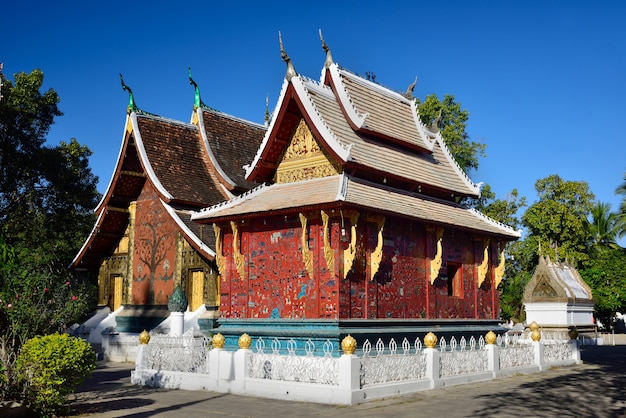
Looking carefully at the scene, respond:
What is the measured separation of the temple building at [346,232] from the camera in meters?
15.4

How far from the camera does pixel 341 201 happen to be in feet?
47.5

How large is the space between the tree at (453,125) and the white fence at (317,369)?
19.2 metres

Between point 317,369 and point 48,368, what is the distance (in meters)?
4.59

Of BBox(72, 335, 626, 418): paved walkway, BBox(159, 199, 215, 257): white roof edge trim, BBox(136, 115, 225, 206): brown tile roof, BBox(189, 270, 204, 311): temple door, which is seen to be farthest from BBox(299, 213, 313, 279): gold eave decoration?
BBox(136, 115, 225, 206): brown tile roof

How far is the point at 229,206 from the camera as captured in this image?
17.5 meters

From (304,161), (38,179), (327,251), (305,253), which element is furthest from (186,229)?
(38,179)

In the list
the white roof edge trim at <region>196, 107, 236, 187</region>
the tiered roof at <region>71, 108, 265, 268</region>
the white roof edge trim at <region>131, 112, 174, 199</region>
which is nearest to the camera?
the white roof edge trim at <region>131, 112, 174, 199</region>

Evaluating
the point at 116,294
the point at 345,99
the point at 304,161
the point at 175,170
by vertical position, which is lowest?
the point at 116,294

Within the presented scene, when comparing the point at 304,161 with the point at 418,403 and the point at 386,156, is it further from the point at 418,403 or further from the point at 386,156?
the point at 418,403

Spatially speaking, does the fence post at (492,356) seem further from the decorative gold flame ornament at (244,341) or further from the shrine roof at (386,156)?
the decorative gold flame ornament at (244,341)

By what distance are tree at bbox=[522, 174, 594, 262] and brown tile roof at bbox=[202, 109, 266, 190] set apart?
20.2m

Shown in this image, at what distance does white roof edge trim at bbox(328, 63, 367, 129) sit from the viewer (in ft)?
57.9

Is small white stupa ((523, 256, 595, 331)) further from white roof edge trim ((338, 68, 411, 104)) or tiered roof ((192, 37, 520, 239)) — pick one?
white roof edge trim ((338, 68, 411, 104))

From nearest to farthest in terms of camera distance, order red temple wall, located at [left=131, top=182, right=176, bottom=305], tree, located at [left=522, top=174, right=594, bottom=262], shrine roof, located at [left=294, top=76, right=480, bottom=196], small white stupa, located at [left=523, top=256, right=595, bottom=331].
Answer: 1. shrine roof, located at [left=294, top=76, right=480, bottom=196]
2. red temple wall, located at [left=131, top=182, right=176, bottom=305]
3. small white stupa, located at [left=523, top=256, right=595, bottom=331]
4. tree, located at [left=522, top=174, right=594, bottom=262]
